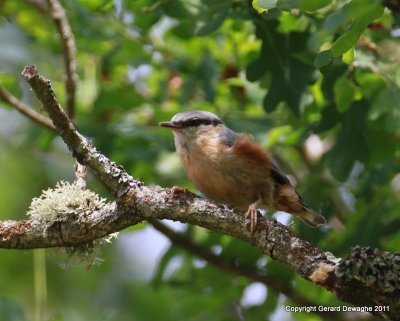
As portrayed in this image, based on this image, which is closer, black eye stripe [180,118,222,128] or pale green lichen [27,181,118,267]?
pale green lichen [27,181,118,267]

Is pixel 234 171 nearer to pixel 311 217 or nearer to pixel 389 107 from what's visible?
pixel 311 217

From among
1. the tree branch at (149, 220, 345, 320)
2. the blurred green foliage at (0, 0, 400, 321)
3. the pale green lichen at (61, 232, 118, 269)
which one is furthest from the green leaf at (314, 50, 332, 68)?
the tree branch at (149, 220, 345, 320)

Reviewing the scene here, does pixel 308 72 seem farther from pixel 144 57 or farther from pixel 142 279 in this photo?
pixel 142 279

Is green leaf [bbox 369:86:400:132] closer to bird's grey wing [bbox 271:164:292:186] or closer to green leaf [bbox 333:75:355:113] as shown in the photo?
green leaf [bbox 333:75:355:113]

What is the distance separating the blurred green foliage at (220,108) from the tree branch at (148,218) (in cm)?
51

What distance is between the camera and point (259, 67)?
4.71 metres

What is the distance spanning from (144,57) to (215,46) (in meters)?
0.68

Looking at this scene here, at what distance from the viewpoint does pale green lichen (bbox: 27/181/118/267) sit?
3404 mm

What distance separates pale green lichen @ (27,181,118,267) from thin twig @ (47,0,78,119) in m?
1.93

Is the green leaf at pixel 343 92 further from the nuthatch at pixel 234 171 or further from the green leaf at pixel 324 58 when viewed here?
the green leaf at pixel 324 58

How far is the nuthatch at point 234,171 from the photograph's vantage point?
174 inches

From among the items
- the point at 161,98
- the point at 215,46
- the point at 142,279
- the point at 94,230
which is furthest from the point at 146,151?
the point at 142,279

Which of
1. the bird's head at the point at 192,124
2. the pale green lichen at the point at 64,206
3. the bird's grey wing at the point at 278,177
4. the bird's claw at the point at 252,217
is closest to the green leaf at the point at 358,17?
the bird's claw at the point at 252,217

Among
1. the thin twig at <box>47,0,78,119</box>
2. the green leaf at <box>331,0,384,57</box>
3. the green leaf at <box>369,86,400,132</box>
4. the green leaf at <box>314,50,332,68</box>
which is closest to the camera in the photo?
the green leaf at <box>331,0,384,57</box>
